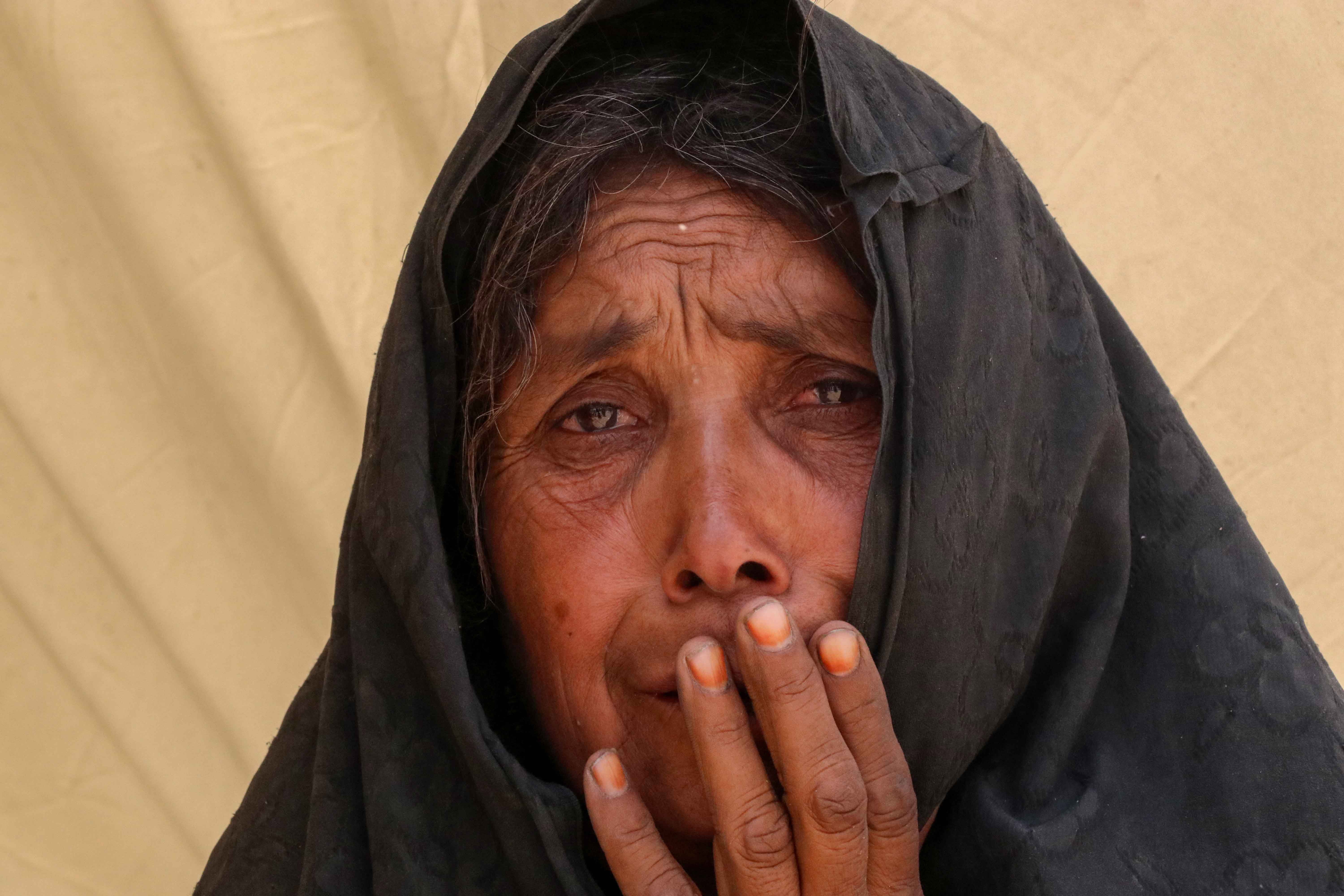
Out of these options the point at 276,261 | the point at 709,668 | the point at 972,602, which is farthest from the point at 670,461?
the point at 276,261

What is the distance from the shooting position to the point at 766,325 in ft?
4.91

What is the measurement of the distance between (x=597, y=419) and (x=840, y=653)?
504 millimetres

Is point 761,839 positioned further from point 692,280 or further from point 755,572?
point 692,280

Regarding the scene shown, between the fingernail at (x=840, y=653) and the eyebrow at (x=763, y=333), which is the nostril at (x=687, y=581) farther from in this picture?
the eyebrow at (x=763, y=333)

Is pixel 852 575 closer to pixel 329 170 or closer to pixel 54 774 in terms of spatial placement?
pixel 329 170

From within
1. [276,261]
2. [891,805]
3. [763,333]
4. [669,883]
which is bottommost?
[276,261]

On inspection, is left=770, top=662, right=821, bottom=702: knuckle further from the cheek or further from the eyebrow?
the eyebrow

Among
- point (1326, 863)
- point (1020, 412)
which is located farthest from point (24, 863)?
point (1326, 863)

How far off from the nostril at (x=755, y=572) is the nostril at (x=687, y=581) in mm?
51

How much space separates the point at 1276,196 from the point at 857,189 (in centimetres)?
145

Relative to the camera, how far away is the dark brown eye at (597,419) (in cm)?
159

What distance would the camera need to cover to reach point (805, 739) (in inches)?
49.2

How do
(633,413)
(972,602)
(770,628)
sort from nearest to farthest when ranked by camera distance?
(770,628), (972,602), (633,413)

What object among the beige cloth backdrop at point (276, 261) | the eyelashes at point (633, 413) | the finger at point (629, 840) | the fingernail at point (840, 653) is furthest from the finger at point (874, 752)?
the beige cloth backdrop at point (276, 261)
